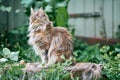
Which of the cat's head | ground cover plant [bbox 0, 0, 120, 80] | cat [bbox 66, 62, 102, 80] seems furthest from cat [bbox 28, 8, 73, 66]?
cat [bbox 66, 62, 102, 80]

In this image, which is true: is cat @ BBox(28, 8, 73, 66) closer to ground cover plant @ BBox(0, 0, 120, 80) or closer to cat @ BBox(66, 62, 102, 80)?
ground cover plant @ BBox(0, 0, 120, 80)

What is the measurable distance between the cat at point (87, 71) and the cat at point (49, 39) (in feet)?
1.83

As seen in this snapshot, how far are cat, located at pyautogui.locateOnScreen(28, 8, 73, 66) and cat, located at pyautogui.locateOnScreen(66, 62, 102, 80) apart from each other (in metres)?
0.56

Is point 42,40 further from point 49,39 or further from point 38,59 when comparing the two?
point 38,59

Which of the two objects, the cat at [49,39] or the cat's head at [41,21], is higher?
the cat's head at [41,21]

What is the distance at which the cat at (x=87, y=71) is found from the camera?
5.09 metres

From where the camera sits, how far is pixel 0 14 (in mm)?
9875

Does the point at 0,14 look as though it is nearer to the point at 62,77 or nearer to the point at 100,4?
the point at 100,4

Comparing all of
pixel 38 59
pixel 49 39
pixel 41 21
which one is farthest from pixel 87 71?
pixel 38 59

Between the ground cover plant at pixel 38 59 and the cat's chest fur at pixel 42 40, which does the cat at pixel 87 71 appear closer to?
the ground cover plant at pixel 38 59

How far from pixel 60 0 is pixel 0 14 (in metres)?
2.18

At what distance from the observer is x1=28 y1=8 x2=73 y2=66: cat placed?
18.9ft

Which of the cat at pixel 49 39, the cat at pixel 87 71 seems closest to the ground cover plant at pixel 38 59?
the cat at pixel 87 71

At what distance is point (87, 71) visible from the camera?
514cm
